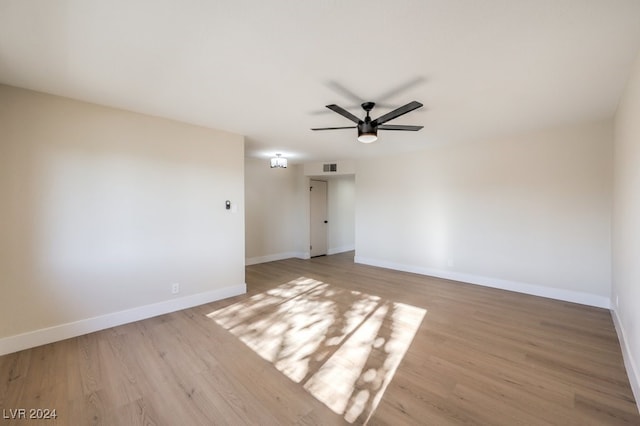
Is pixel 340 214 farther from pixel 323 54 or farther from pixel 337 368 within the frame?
pixel 323 54

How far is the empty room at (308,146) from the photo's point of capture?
1748mm

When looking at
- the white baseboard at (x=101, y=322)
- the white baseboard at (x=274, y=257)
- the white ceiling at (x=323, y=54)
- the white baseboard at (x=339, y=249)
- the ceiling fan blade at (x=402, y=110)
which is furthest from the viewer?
the white baseboard at (x=339, y=249)

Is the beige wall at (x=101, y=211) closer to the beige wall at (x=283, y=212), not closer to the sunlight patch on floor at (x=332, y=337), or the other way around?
the sunlight patch on floor at (x=332, y=337)

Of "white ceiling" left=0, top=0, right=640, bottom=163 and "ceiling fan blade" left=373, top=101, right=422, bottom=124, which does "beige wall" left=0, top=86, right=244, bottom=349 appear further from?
"ceiling fan blade" left=373, top=101, right=422, bottom=124

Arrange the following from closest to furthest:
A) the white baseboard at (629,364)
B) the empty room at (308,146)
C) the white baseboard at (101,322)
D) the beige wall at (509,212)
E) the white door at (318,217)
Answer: the empty room at (308,146), the white baseboard at (629,364), the white baseboard at (101,322), the beige wall at (509,212), the white door at (318,217)

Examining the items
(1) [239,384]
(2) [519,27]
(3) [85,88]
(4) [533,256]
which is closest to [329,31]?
(2) [519,27]

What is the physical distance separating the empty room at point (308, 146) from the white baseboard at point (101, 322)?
20 mm

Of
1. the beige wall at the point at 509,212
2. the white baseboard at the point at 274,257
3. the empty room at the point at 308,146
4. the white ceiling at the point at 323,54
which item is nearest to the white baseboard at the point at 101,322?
the empty room at the point at 308,146

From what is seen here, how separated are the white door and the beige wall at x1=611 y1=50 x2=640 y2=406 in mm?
5605

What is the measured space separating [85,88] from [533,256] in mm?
6037

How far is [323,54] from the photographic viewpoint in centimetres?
199

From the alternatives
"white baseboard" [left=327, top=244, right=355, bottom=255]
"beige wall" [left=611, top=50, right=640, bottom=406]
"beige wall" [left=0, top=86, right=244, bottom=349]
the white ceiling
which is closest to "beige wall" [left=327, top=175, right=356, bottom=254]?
"white baseboard" [left=327, top=244, right=355, bottom=255]

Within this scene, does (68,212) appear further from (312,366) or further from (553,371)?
(553,371)

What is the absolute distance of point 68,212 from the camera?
278 cm
